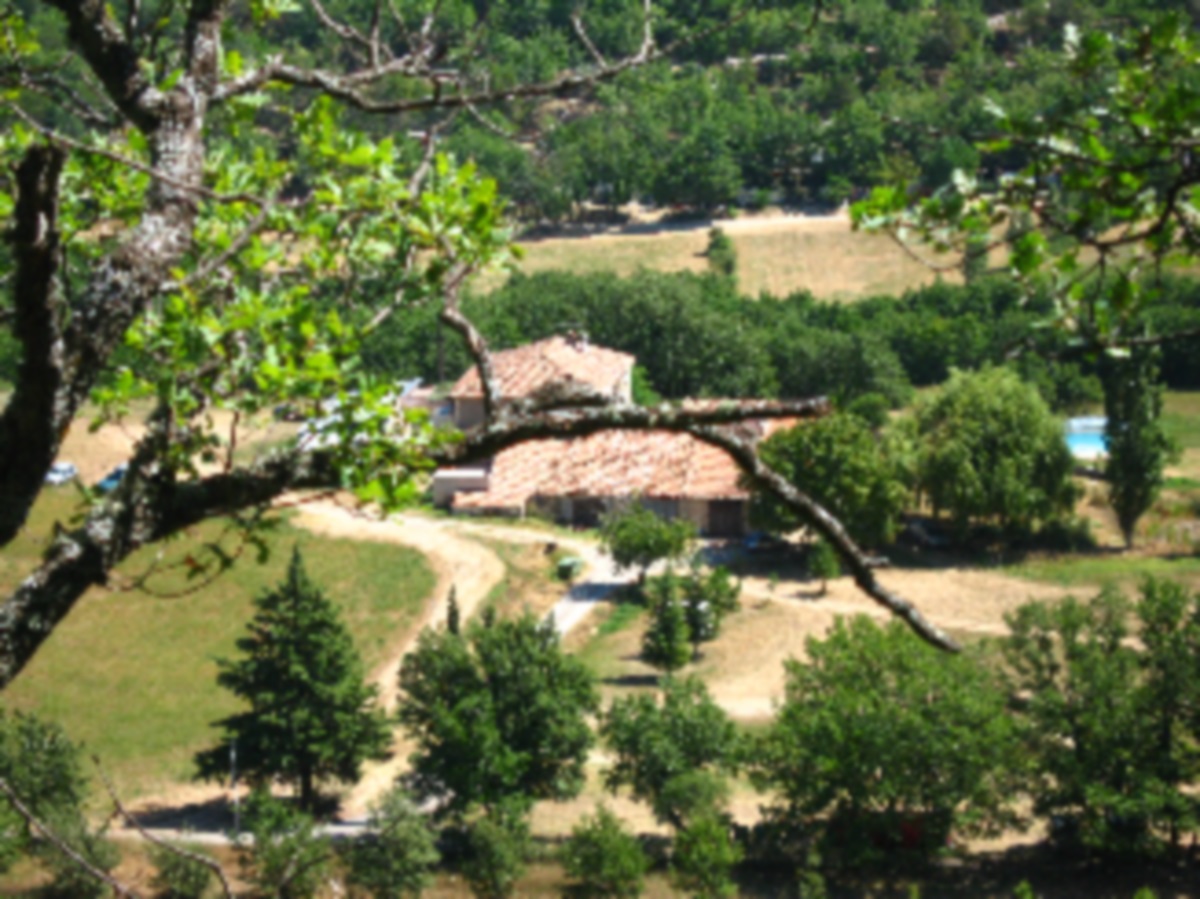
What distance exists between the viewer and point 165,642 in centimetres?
4350

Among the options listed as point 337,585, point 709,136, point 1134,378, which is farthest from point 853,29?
point 337,585

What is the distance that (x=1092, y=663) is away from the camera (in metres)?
33.1

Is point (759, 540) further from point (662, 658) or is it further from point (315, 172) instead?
point (315, 172)

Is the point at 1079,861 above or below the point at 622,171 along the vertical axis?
below

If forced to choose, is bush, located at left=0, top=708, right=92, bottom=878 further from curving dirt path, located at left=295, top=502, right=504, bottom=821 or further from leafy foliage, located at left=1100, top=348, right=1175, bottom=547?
leafy foliage, located at left=1100, top=348, right=1175, bottom=547

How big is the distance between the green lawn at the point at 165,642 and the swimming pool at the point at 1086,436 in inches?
1145

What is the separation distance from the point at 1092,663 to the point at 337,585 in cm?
2386

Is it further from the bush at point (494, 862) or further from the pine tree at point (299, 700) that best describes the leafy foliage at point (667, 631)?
the bush at point (494, 862)

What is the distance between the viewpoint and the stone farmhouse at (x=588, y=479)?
53.1m

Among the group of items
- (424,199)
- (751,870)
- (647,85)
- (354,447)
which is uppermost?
(647,85)

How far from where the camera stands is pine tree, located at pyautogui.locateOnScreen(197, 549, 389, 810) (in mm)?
33031

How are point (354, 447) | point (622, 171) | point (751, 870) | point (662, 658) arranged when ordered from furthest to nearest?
1. point (622, 171)
2. point (662, 658)
3. point (751, 870)
4. point (354, 447)

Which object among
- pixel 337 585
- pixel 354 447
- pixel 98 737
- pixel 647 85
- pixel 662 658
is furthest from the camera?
pixel 337 585

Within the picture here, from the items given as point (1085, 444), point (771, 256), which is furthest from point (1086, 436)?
point (771, 256)
